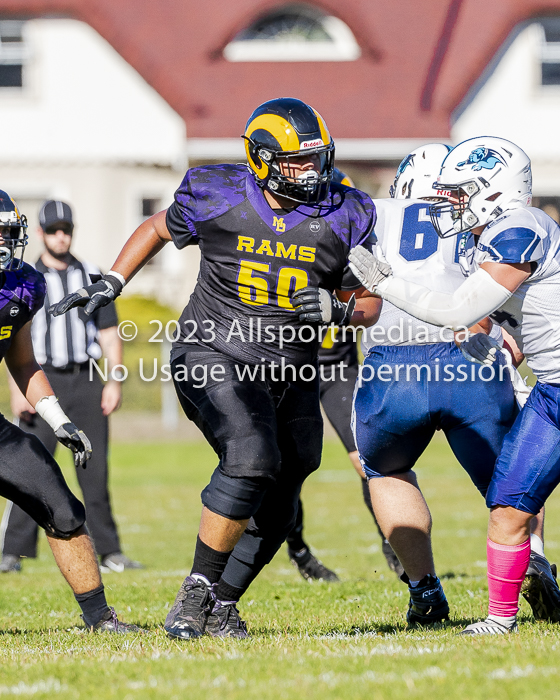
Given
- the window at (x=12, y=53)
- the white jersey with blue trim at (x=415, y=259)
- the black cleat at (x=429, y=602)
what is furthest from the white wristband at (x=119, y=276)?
the window at (x=12, y=53)

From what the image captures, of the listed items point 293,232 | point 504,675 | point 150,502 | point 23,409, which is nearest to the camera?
point 504,675

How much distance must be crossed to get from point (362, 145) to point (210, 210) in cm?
1404

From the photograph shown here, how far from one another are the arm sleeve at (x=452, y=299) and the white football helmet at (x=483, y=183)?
0.32 meters

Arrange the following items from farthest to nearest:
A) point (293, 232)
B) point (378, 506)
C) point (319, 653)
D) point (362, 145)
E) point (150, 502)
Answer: point (362, 145) < point (150, 502) < point (378, 506) < point (293, 232) < point (319, 653)

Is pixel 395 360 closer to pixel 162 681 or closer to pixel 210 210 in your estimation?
pixel 210 210

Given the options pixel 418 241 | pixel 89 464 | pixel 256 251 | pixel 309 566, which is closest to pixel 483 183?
pixel 418 241

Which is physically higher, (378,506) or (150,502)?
(378,506)

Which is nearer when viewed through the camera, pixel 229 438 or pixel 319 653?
pixel 319 653

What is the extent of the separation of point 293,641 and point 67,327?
147 inches

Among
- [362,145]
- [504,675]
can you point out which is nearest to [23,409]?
[504,675]

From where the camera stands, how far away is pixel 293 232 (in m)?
4.21

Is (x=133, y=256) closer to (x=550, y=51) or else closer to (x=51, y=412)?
(x=51, y=412)

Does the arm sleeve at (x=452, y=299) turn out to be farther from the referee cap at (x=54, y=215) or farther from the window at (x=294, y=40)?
the window at (x=294, y=40)

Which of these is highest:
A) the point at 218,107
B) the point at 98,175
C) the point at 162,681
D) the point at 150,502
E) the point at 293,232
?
the point at 293,232
